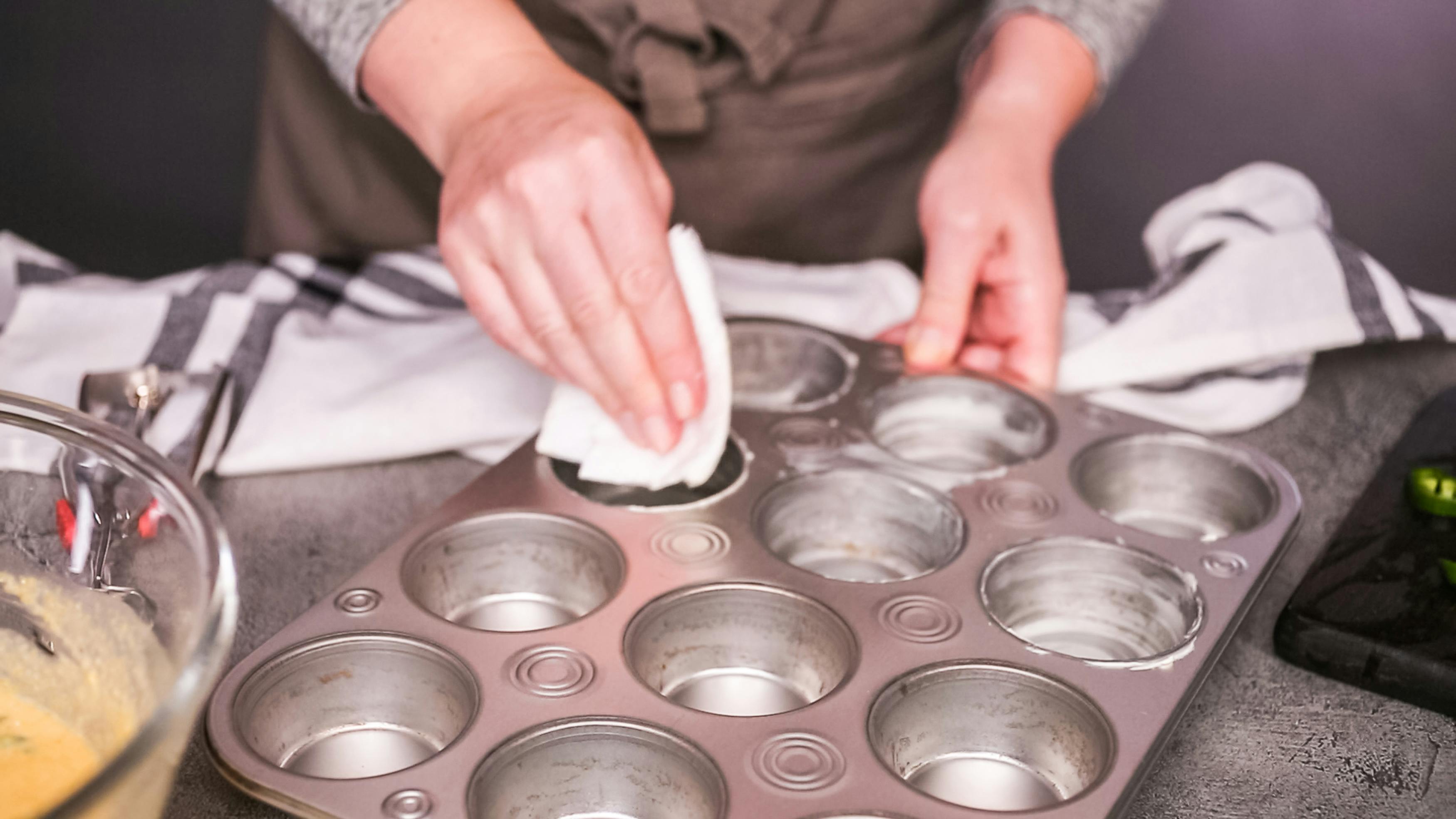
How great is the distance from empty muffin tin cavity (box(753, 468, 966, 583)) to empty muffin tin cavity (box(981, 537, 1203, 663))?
0.22ft

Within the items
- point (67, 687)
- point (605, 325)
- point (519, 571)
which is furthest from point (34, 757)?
point (605, 325)

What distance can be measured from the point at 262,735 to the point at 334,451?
38cm

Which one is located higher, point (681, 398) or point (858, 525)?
point (681, 398)

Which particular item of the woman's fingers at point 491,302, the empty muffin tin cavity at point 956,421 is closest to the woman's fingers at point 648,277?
the woman's fingers at point 491,302

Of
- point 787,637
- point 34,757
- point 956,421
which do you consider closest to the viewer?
point 34,757

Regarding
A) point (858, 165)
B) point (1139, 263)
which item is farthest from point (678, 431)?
point (1139, 263)

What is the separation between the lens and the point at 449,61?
1188 mm

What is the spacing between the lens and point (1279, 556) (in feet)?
3.35

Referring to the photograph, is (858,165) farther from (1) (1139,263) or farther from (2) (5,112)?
(2) (5,112)

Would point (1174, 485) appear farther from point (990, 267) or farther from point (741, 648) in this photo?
point (741, 648)

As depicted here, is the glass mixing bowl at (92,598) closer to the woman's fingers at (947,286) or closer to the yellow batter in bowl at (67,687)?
the yellow batter in bowl at (67,687)

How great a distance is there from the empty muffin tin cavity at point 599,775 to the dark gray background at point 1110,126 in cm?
270

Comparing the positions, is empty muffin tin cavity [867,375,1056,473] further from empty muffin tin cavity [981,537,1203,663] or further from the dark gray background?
the dark gray background

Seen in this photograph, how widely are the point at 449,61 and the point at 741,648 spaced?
23.2 inches
